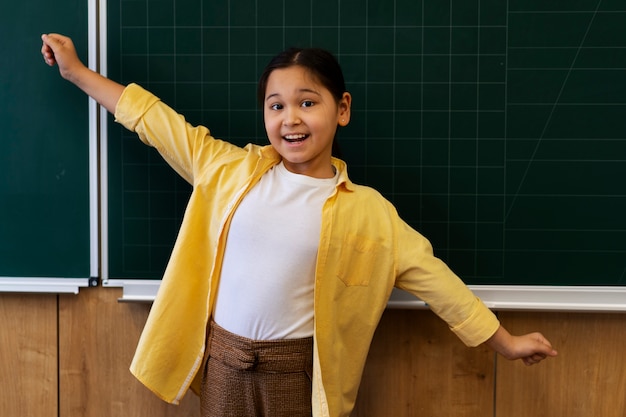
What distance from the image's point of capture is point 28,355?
1.84 metres

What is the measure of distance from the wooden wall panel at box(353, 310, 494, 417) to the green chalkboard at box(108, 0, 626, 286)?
8.8 inches

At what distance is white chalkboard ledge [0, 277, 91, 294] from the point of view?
69.4 inches

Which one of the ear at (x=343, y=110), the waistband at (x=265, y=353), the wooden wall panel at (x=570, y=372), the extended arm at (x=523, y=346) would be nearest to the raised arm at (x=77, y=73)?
the ear at (x=343, y=110)

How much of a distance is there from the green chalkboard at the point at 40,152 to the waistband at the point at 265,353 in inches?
23.1

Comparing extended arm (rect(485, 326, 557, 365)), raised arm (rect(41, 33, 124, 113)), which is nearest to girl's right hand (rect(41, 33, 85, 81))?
raised arm (rect(41, 33, 124, 113))

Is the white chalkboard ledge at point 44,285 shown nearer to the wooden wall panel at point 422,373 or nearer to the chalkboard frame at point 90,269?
the chalkboard frame at point 90,269

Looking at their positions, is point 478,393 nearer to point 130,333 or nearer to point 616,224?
point 616,224

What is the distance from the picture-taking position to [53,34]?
5.43 ft

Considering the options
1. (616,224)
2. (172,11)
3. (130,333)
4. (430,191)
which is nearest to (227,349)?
(130,333)

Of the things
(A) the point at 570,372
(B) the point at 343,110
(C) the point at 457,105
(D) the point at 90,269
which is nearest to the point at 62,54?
(D) the point at 90,269

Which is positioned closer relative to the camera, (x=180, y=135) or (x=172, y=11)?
(x=180, y=135)

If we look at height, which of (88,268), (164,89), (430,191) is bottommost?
(88,268)

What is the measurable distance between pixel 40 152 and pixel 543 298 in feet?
4.91

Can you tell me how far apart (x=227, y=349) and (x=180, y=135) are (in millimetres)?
548
